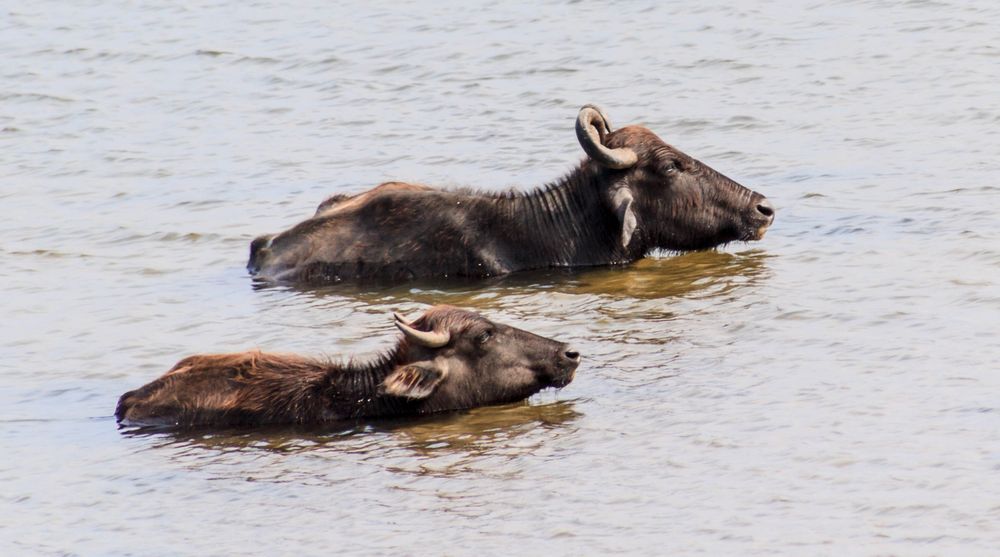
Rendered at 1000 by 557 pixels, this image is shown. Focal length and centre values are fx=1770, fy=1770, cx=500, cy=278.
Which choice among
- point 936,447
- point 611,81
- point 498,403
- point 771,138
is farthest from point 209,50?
point 936,447

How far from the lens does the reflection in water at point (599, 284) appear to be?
45.8 ft

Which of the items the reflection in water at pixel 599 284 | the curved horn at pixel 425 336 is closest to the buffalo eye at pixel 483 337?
the curved horn at pixel 425 336

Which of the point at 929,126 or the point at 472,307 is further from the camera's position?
the point at 929,126

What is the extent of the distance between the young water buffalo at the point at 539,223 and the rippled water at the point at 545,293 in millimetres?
368

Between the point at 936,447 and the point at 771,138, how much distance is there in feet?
31.2

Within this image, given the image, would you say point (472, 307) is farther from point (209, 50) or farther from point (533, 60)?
point (209, 50)

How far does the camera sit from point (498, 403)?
11289 mm

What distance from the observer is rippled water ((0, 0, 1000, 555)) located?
923cm

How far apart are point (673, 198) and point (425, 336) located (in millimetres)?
4620

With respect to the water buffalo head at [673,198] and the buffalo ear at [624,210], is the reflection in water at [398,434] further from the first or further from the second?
the water buffalo head at [673,198]

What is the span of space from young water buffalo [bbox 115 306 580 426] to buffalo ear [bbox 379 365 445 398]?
2 centimetres


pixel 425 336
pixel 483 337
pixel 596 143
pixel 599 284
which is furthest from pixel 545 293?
pixel 425 336

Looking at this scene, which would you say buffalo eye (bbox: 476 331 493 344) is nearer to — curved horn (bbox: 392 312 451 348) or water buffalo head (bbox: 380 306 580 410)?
water buffalo head (bbox: 380 306 580 410)

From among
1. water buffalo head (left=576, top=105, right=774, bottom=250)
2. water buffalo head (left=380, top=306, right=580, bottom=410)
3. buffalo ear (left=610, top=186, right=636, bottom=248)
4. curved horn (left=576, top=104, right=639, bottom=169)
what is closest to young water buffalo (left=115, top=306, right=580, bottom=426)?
water buffalo head (left=380, top=306, right=580, bottom=410)
